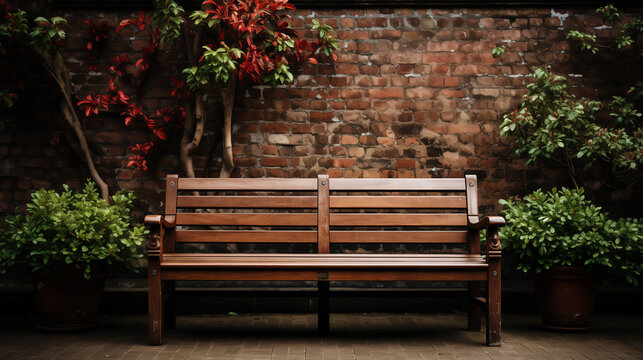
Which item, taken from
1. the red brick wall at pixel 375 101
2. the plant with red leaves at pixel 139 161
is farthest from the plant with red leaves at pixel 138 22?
the plant with red leaves at pixel 139 161

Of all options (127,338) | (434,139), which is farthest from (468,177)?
(127,338)

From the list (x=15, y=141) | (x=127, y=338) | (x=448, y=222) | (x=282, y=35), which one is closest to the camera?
(x=127, y=338)

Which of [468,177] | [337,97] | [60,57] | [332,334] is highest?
[60,57]

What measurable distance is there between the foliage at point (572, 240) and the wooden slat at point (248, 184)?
1645 millimetres

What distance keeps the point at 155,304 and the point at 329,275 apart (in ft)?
3.98

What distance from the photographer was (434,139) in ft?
17.1

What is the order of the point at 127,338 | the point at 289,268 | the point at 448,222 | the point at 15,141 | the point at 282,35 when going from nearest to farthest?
1. the point at 289,268
2. the point at 127,338
3. the point at 448,222
4. the point at 282,35
5. the point at 15,141

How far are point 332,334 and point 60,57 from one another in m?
3.44

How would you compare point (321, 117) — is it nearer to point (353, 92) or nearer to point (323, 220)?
point (353, 92)

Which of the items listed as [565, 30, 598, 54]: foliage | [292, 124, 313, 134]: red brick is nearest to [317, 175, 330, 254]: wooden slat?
[292, 124, 313, 134]: red brick

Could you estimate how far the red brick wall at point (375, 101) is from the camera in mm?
5180

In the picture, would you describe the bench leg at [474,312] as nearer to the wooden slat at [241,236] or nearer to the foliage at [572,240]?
the foliage at [572,240]

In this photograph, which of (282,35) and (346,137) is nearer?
(282,35)

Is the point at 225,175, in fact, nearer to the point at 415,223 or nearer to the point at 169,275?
the point at 169,275
